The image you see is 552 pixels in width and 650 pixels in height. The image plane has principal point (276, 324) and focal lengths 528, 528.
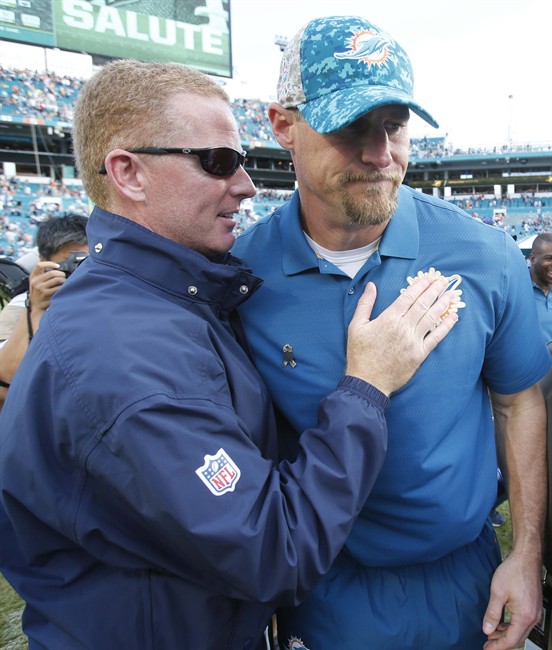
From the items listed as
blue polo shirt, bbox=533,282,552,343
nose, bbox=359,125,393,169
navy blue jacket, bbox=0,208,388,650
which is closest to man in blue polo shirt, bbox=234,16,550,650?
nose, bbox=359,125,393,169

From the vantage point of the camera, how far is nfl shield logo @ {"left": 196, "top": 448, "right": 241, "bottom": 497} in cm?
106

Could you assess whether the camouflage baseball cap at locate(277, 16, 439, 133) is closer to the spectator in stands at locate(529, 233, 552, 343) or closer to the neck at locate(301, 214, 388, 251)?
the neck at locate(301, 214, 388, 251)

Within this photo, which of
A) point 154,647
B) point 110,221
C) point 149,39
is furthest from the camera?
point 149,39

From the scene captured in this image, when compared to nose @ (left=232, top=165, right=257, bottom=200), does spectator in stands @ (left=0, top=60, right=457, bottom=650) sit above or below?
below

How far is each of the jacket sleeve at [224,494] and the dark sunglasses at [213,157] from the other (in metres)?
0.69

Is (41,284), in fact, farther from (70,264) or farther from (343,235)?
(343,235)

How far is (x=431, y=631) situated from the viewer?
155cm

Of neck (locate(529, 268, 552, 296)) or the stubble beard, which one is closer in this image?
the stubble beard

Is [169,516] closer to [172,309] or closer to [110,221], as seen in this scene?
[172,309]

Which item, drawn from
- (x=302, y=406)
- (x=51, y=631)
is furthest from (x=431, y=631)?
(x=51, y=631)

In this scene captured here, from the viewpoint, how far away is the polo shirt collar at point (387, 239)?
1534mm

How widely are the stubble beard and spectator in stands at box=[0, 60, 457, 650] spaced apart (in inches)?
8.8

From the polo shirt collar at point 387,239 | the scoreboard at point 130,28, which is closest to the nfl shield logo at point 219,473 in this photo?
the polo shirt collar at point 387,239

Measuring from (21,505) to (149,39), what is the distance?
114 feet
